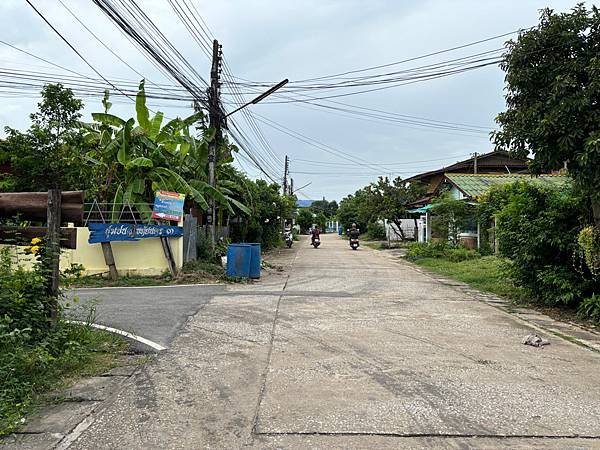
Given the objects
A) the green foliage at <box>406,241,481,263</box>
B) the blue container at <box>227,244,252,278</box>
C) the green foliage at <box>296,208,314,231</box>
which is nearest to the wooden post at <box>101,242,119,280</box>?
the blue container at <box>227,244,252,278</box>

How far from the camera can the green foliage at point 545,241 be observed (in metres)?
9.91

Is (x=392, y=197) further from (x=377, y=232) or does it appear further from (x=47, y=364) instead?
(x=47, y=364)

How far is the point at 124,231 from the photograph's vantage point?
47.3 ft

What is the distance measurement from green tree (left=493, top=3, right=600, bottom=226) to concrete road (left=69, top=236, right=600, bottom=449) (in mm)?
2868

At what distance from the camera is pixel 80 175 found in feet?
57.1

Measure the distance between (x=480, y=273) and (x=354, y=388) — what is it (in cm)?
1238

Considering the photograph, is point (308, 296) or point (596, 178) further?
point (308, 296)

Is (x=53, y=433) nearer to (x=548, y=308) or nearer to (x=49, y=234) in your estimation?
(x=49, y=234)

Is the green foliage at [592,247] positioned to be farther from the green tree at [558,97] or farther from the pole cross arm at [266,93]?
the pole cross arm at [266,93]

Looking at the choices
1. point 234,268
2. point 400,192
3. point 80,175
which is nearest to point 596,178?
point 234,268

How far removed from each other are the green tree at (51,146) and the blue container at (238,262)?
616 centimetres

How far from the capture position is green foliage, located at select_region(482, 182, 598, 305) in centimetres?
991

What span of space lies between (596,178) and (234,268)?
9.85m

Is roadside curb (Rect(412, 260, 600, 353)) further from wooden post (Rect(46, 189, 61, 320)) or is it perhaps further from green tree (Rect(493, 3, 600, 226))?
wooden post (Rect(46, 189, 61, 320))
